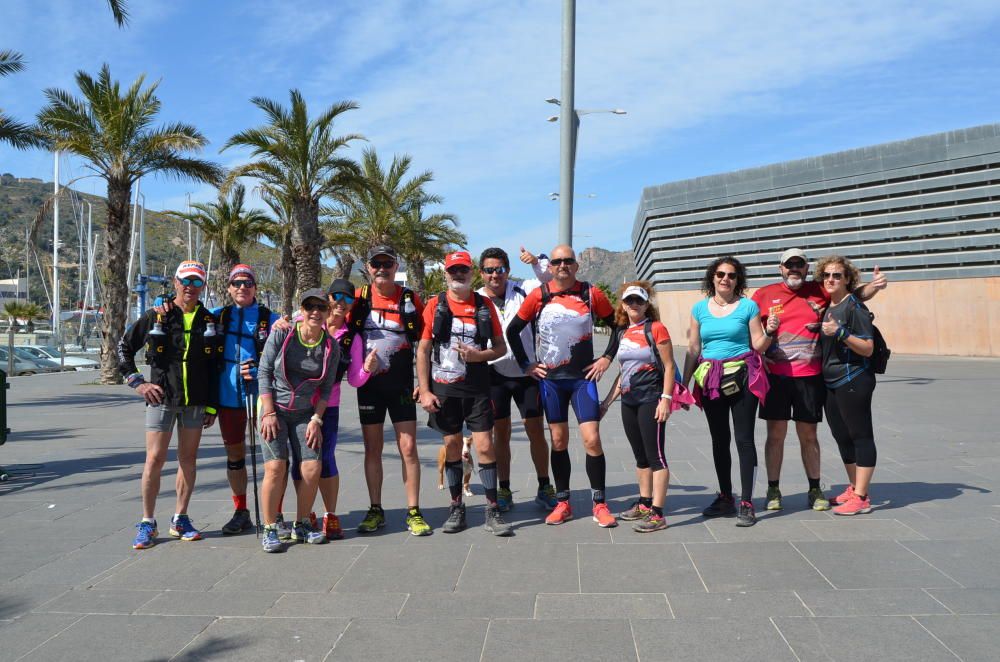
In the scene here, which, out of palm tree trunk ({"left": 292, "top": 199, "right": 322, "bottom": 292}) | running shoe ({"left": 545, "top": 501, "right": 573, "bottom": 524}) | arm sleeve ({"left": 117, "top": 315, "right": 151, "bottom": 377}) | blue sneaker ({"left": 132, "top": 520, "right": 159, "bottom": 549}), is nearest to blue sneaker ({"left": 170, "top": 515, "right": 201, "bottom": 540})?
blue sneaker ({"left": 132, "top": 520, "right": 159, "bottom": 549})

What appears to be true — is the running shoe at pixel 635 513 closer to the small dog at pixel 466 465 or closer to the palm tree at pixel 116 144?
the small dog at pixel 466 465

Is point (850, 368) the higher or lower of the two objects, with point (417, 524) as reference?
higher

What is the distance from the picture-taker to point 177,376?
203 inches

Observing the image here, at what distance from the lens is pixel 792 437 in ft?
32.3

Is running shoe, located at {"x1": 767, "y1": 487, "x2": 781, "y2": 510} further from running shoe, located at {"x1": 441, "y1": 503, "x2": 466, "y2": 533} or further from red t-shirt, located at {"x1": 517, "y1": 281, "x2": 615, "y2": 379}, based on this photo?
running shoe, located at {"x1": 441, "y1": 503, "x2": 466, "y2": 533}

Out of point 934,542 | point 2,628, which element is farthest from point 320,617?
point 934,542

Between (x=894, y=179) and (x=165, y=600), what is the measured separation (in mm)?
36603

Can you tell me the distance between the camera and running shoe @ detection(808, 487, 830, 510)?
19.0 ft

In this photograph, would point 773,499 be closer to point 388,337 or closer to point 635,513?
point 635,513

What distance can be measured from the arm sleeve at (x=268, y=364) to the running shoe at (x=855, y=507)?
3.98 metres

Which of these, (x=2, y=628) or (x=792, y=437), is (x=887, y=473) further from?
(x=2, y=628)

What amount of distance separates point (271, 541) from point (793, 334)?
12.7 feet

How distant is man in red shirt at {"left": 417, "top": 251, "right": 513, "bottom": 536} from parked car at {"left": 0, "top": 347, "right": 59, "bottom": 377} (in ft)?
86.7

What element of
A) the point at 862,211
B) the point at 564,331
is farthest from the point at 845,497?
the point at 862,211
